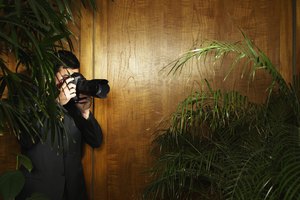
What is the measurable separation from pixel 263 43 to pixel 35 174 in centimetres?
133

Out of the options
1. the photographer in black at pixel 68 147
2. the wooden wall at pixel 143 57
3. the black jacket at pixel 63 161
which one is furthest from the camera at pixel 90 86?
the wooden wall at pixel 143 57

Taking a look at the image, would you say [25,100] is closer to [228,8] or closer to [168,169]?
[168,169]

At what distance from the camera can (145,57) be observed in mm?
2285

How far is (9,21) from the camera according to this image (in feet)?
4.37

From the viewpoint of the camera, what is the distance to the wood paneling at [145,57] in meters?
2.27

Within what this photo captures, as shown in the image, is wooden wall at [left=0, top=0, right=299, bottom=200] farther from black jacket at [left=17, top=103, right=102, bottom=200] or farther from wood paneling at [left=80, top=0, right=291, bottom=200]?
black jacket at [left=17, top=103, right=102, bottom=200]

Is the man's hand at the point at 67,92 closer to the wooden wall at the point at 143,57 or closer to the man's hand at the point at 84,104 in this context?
the man's hand at the point at 84,104

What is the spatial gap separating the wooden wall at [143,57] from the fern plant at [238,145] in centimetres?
22

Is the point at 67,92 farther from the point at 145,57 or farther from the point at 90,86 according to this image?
the point at 145,57

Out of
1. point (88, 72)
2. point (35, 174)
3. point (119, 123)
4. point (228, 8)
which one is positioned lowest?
point (35, 174)

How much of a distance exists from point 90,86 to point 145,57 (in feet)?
1.45

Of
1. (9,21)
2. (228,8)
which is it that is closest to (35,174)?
(9,21)

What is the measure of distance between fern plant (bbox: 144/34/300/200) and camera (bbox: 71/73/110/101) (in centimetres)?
37

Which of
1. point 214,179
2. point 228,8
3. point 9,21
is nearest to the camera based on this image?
point 9,21
